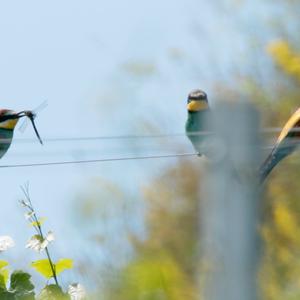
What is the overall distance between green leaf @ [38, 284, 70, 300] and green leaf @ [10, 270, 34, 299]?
0.9 inches

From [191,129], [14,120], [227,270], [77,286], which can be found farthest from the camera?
[14,120]

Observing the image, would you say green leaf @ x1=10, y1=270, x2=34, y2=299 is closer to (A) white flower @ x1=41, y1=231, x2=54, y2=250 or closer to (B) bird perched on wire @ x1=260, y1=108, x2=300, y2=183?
(A) white flower @ x1=41, y1=231, x2=54, y2=250

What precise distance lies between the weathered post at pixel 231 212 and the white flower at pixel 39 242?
1350 millimetres

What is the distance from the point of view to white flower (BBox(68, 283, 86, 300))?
7.38ft

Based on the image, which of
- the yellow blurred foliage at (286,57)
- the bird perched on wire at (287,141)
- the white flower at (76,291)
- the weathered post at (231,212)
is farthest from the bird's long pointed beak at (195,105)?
the weathered post at (231,212)

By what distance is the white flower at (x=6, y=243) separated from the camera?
2.28 meters

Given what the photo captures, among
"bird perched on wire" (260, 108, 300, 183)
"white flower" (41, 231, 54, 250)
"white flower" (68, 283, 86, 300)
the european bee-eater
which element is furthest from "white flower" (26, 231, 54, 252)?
the european bee-eater

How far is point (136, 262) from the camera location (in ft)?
6.38

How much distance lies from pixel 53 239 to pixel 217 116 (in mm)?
1374

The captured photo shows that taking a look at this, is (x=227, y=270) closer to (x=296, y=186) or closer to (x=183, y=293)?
(x=183, y=293)

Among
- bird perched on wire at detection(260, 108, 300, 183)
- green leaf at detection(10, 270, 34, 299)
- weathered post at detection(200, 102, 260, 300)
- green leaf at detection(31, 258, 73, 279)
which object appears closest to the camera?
weathered post at detection(200, 102, 260, 300)

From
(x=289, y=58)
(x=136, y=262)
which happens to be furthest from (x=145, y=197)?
(x=136, y=262)

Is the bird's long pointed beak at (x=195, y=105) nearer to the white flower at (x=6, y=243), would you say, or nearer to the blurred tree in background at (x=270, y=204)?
the blurred tree in background at (x=270, y=204)

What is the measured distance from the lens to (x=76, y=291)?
2268 millimetres
